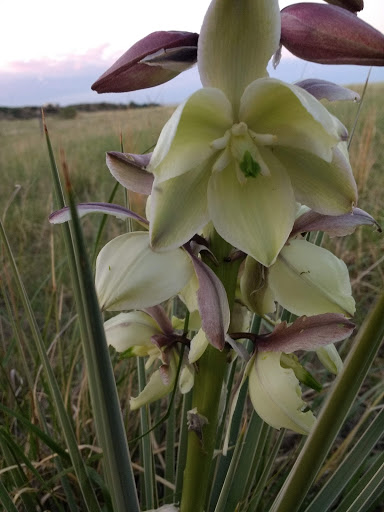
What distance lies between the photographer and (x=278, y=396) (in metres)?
0.54

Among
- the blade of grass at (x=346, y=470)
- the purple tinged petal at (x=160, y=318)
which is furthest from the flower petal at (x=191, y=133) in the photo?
the blade of grass at (x=346, y=470)

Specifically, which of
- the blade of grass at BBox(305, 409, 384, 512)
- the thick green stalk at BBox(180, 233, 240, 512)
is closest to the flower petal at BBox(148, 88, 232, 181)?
the thick green stalk at BBox(180, 233, 240, 512)

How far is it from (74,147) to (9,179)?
4.46 ft

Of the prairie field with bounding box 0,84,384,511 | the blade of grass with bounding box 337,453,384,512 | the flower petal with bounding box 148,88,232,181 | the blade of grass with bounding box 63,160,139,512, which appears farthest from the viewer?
the prairie field with bounding box 0,84,384,511

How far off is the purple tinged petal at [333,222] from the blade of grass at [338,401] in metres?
0.25

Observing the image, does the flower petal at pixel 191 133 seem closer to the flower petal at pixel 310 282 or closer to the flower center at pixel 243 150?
the flower center at pixel 243 150

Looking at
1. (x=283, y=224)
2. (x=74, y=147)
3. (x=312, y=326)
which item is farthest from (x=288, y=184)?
(x=74, y=147)

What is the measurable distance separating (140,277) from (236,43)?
237 millimetres

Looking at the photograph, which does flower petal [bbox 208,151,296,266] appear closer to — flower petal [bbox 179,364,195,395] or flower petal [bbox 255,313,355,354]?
flower petal [bbox 255,313,355,354]

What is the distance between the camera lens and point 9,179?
3.85 m

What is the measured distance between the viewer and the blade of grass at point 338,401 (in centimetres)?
32

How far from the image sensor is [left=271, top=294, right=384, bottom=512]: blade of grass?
0.32 metres

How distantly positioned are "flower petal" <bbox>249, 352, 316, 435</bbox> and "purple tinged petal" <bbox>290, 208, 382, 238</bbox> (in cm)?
14

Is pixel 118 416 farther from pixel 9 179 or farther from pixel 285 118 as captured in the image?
pixel 9 179
